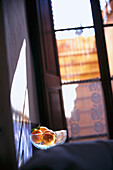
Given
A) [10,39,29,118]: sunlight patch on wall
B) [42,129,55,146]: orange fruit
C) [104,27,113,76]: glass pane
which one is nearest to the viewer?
[10,39,29,118]: sunlight patch on wall

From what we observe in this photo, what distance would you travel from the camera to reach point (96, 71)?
3092 millimetres

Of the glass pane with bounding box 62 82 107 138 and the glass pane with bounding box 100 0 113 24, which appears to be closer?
the glass pane with bounding box 62 82 107 138

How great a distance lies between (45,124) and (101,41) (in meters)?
1.30

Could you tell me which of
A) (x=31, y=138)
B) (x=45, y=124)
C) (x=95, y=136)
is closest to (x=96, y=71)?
(x=95, y=136)

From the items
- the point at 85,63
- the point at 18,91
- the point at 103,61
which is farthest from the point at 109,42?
the point at 18,91

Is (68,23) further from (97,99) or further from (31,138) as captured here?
(31,138)

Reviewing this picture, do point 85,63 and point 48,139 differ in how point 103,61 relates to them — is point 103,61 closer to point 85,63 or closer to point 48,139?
point 85,63

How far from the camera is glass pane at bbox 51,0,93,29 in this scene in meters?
3.14

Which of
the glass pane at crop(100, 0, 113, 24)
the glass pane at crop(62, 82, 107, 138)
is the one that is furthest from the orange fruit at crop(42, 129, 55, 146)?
the glass pane at crop(100, 0, 113, 24)

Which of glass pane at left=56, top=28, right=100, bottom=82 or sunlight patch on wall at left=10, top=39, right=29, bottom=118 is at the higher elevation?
glass pane at left=56, top=28, right=100, bottom=82

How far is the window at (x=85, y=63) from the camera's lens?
9.96 feet

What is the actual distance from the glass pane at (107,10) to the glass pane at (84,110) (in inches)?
32.8

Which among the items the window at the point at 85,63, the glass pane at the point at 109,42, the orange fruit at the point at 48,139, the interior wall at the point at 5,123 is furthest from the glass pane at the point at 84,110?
the interior wall at the point at 5,123

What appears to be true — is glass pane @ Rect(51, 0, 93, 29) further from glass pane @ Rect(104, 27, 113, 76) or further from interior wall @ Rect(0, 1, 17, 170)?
interior wall @ Rect(0, 1, 17, 170)
